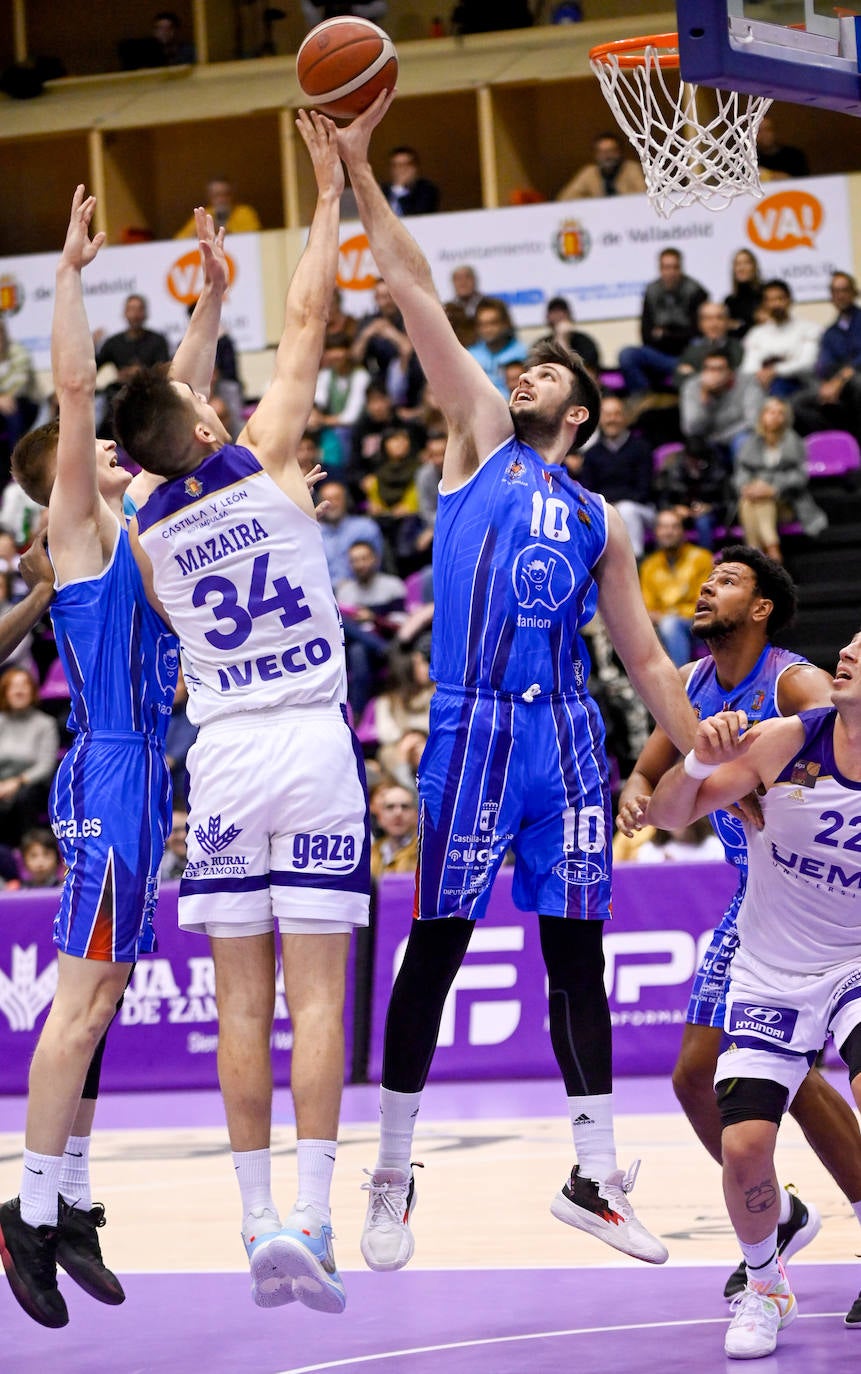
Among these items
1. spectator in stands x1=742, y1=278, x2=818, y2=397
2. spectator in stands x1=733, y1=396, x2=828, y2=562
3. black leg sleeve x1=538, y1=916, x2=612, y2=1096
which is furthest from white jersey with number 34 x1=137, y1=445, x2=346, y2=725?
spectator in stands x1=742, y1=278, x2=818, y2=397

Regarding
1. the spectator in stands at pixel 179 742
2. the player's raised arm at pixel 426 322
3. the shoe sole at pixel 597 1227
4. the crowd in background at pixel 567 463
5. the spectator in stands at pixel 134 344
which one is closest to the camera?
the shoe sole at pixel 597 1227

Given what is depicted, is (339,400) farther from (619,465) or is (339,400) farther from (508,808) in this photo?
(508,808)

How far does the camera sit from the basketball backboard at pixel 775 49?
5.60 metres

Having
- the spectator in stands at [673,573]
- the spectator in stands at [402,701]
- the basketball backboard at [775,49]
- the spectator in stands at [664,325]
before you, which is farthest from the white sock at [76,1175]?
the spectator in stands at [664,325]

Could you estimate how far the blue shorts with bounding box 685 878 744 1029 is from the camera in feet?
20.1

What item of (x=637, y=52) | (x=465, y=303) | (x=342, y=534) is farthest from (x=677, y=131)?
(x=465, y=303)

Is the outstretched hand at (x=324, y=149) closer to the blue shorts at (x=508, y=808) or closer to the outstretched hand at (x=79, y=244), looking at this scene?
the outstretched hand at (x=79, y=244)

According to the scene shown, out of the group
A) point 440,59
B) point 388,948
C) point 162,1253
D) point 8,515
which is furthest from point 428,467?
point 162,1253

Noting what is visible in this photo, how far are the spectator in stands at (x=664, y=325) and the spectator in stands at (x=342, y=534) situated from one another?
2727 millimetres

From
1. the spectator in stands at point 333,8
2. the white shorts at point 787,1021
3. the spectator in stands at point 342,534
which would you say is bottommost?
the spectator in stands at point 342,534

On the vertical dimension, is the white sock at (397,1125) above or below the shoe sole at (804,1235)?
above

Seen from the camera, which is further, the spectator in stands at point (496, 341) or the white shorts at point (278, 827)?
the spectator in stands at point (496, 341)

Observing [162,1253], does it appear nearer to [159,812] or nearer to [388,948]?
[159,812]

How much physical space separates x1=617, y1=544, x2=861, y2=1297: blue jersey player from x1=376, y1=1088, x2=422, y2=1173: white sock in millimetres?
962
